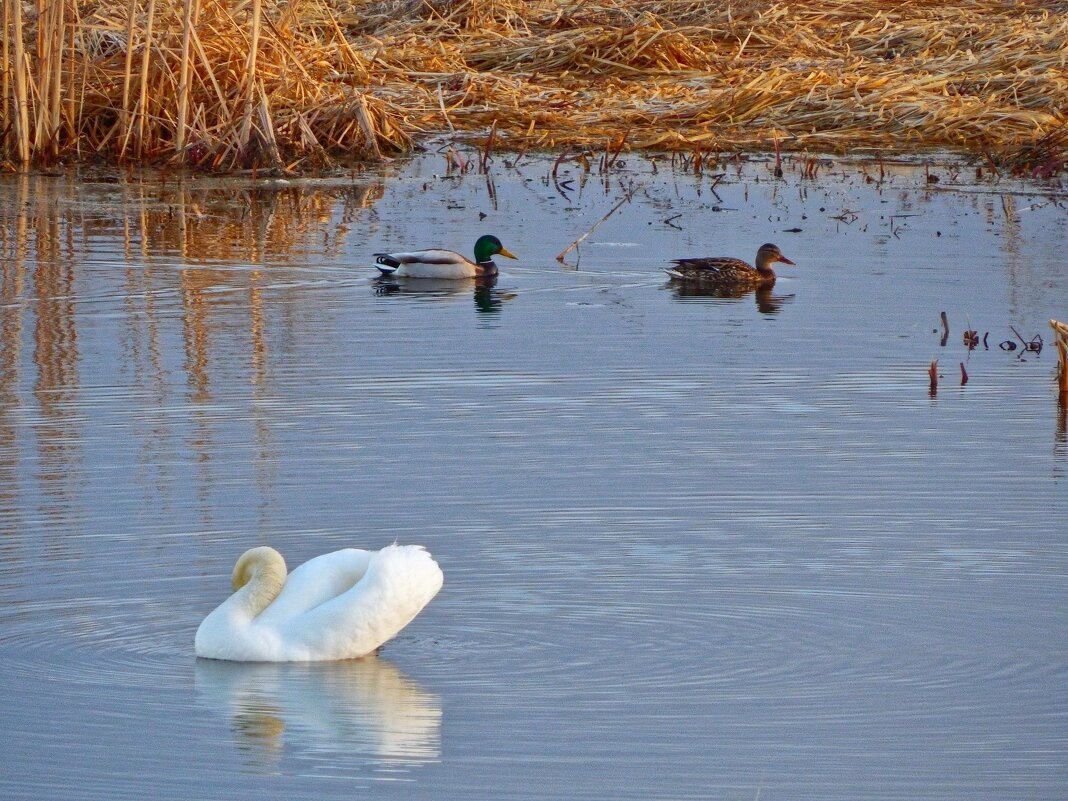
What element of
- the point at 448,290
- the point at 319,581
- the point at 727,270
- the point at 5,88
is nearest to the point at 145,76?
the point at 5,88

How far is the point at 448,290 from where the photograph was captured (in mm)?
11734

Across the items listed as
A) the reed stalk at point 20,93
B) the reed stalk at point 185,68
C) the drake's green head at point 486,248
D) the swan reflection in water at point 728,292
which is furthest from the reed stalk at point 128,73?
the swan reflection in water at point 728,292

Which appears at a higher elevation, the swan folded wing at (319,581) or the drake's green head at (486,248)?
the drake's green head at (486,248)

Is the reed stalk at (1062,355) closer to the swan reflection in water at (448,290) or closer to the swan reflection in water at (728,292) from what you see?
the swan reflection in water at (728,292)

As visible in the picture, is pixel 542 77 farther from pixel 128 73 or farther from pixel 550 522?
pixel 550 522

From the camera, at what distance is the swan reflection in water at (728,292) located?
36.8ft

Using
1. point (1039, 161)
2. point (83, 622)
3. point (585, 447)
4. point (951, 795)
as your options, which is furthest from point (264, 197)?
point (951, 795)

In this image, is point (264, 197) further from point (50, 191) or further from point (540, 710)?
point (540, 710)

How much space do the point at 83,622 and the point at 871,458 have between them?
3.08 metres

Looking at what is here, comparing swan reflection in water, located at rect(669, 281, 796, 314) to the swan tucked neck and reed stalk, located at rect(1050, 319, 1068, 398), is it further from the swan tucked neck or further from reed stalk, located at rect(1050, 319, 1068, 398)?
the swan tucked neck

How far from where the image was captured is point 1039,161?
16.0 meters

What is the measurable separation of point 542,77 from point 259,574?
15.3 metres

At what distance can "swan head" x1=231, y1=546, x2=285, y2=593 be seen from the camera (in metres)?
5.09

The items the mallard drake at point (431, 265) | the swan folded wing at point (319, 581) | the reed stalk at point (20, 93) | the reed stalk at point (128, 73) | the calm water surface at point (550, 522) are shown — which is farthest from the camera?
the reed stalk at point (128, 73)
